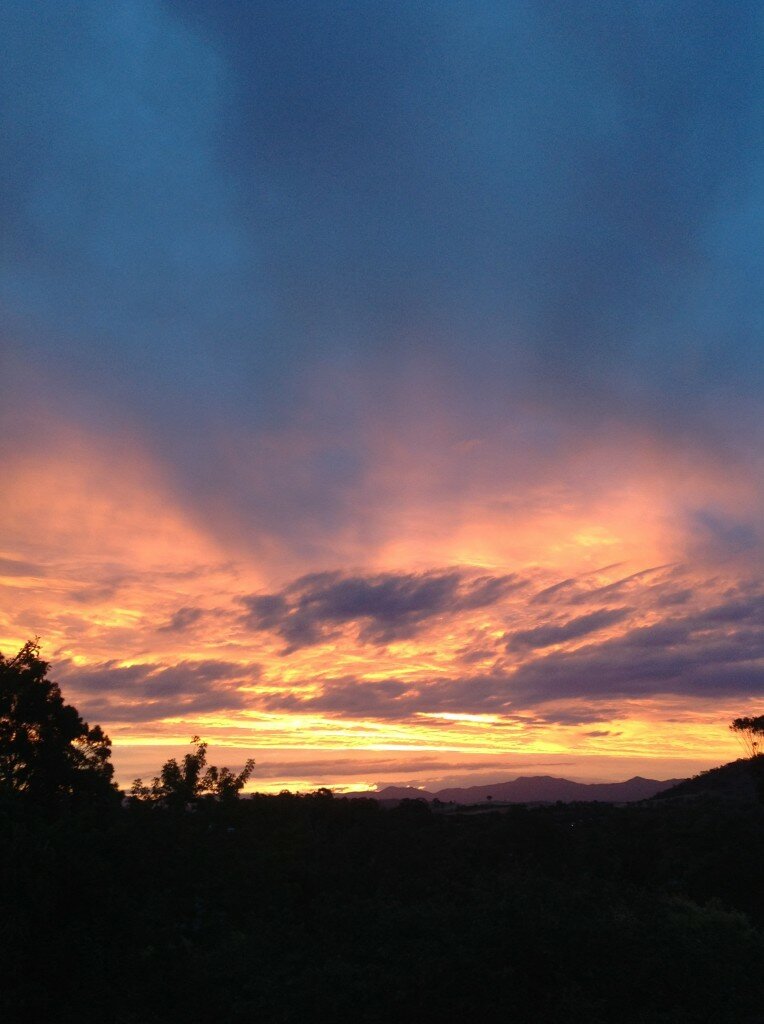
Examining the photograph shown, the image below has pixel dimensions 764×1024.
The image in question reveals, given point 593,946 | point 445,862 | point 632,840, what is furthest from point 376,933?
point 632,840

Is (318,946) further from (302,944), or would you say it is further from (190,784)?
(190,784)

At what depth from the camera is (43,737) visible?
2539 cm

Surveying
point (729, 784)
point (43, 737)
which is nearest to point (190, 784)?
point (43, 737)

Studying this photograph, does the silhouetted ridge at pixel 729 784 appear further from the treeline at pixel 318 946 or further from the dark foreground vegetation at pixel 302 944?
the treeline at pixel 318 946

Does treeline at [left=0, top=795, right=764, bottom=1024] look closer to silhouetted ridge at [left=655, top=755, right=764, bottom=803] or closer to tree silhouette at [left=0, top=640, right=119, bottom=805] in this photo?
tree silhouette at [left=0, top=640, right=119, bottom=805]

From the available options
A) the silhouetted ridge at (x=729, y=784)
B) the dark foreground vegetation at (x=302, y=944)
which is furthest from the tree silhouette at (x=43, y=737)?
the silhouetted ridge at (x=729, y=784)

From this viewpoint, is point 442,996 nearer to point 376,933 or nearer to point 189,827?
point 376,933

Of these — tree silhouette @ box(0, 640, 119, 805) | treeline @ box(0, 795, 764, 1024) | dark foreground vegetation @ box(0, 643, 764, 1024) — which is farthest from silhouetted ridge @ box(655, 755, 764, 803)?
tree silhouette @ box(0, 640, 119, 805)

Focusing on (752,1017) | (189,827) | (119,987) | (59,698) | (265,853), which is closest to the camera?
(119,987)

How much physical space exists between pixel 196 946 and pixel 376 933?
5.06 metres

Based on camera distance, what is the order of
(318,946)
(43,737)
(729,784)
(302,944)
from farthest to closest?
(729,784) < (43,737) < (302,944) < (318,946)

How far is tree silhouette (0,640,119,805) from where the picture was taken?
80.6 ft

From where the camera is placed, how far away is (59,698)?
86.7ft

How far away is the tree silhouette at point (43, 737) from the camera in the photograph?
24.6 meters
